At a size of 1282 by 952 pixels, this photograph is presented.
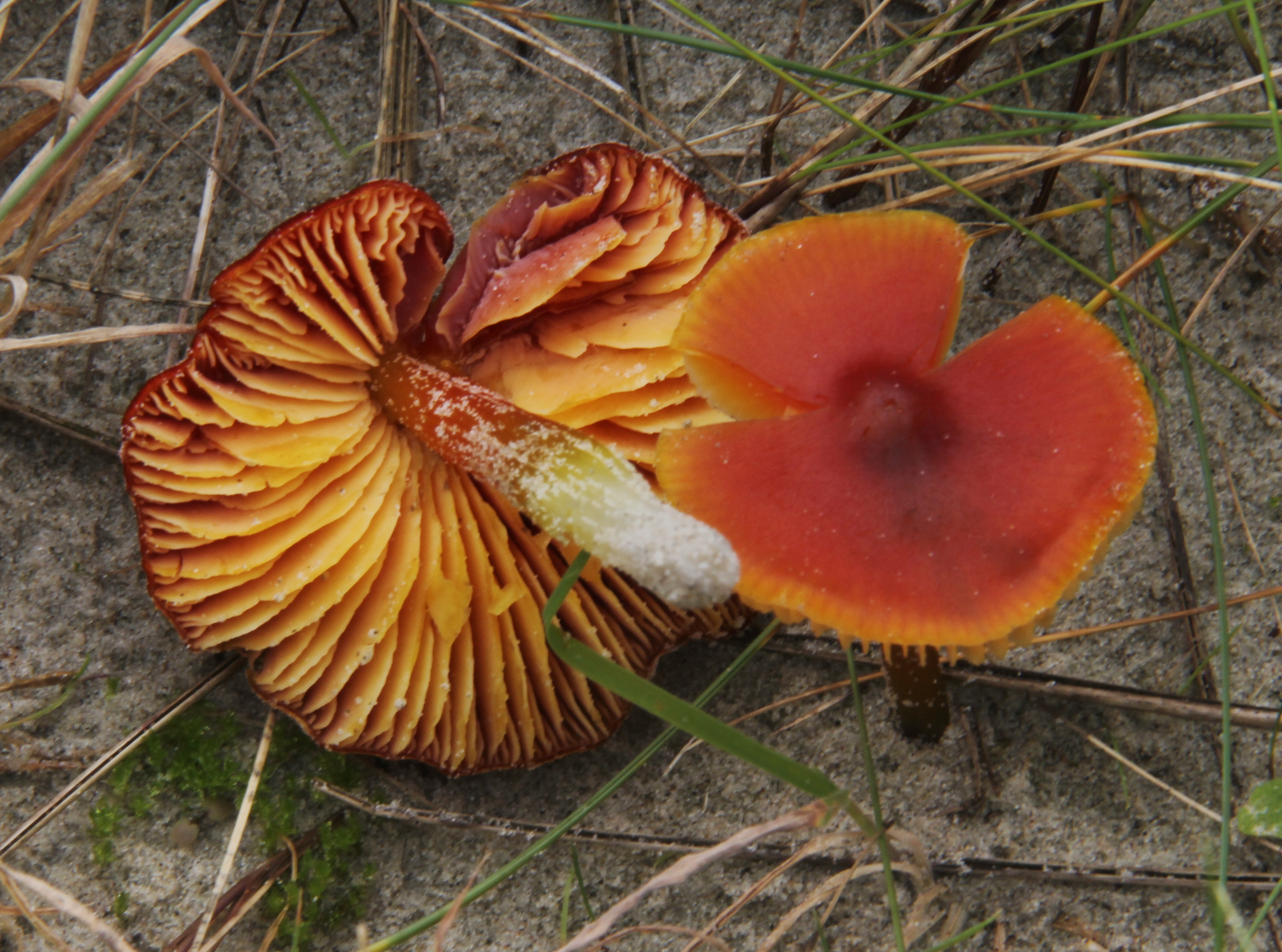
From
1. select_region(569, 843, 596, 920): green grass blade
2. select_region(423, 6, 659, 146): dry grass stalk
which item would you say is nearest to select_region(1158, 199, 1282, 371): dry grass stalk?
select_region(423, 6, 659, 146): dry grass stalk

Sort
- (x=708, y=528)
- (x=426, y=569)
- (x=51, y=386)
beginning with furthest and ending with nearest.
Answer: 1. (x=51, y=386)
2. (x=426, y=569)
3. (x=708, y=528)

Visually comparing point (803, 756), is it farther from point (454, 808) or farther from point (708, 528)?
point (708, 528)

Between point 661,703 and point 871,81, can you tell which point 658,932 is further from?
point 871,81

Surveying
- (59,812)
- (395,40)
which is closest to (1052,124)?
(395,40)

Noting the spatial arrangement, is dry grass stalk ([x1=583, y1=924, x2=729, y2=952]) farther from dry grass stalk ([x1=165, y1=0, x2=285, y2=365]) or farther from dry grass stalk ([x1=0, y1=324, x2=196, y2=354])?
dry grass stalk ([x1=165, y1=0, x2=285, y2=365])

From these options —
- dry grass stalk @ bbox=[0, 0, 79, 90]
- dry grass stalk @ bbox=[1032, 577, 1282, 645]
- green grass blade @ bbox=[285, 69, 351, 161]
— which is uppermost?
dry grass stalk @ bbox=[0, 0, 79, 90]

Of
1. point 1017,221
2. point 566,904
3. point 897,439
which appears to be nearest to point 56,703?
point 566,904
